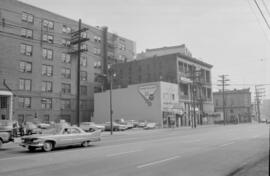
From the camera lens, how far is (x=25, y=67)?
53.5 m

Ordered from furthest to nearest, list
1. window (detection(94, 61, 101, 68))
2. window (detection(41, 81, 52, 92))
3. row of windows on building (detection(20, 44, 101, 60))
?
1. window (detection(94, 61, 101, 68))
2. window (detection(41, 81, 52, 92))
3. row of windows on building (detection(20, 44, 101, 60))

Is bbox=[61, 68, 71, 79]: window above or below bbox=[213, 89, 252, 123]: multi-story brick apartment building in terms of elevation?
above

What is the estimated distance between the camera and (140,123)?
5288cm

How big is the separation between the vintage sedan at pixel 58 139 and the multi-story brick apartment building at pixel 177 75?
48.1 m

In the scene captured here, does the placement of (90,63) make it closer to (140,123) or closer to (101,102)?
(101,102)

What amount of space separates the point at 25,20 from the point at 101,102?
75.2ft

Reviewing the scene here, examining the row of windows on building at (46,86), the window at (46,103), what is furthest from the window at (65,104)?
the window at (46,103)

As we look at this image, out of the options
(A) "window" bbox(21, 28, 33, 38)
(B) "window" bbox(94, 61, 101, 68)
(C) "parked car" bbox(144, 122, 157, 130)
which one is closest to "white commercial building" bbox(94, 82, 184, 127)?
(C) "parked car" bbox(144, 122, 157, 130)

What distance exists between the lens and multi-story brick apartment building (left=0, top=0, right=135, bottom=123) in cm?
5050

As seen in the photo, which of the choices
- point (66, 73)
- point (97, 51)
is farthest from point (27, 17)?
point (97, 51)

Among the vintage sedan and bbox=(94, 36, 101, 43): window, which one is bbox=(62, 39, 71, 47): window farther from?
the vintage sedan

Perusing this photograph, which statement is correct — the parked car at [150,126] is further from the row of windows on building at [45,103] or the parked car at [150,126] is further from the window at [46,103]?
the window at [46,103]

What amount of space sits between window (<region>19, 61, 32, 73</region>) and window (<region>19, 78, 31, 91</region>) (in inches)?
68.7

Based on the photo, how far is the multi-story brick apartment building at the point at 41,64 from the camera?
50.5 metres
